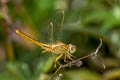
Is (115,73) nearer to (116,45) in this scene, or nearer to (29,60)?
(116,45)

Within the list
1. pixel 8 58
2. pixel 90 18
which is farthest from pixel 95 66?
pixel 8 58

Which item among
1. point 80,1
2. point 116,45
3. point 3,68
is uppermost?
point 80,1

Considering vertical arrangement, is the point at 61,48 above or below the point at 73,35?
above

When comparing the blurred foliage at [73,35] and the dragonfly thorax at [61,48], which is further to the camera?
the blurred foliage at [73,35]

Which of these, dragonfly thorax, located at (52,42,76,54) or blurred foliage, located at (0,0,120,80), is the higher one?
dragonfly thorax, located at (52,42,76,54)

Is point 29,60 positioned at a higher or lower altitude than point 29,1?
lower

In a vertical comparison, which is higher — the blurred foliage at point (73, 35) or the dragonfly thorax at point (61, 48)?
the dragonfly thorax at point (61, 48)

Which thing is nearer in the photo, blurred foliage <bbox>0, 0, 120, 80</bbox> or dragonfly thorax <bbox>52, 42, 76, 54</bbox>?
dragonfly thorax <bbox>52, 42, 76, 54</bbox>

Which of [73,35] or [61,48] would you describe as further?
[73,35]
